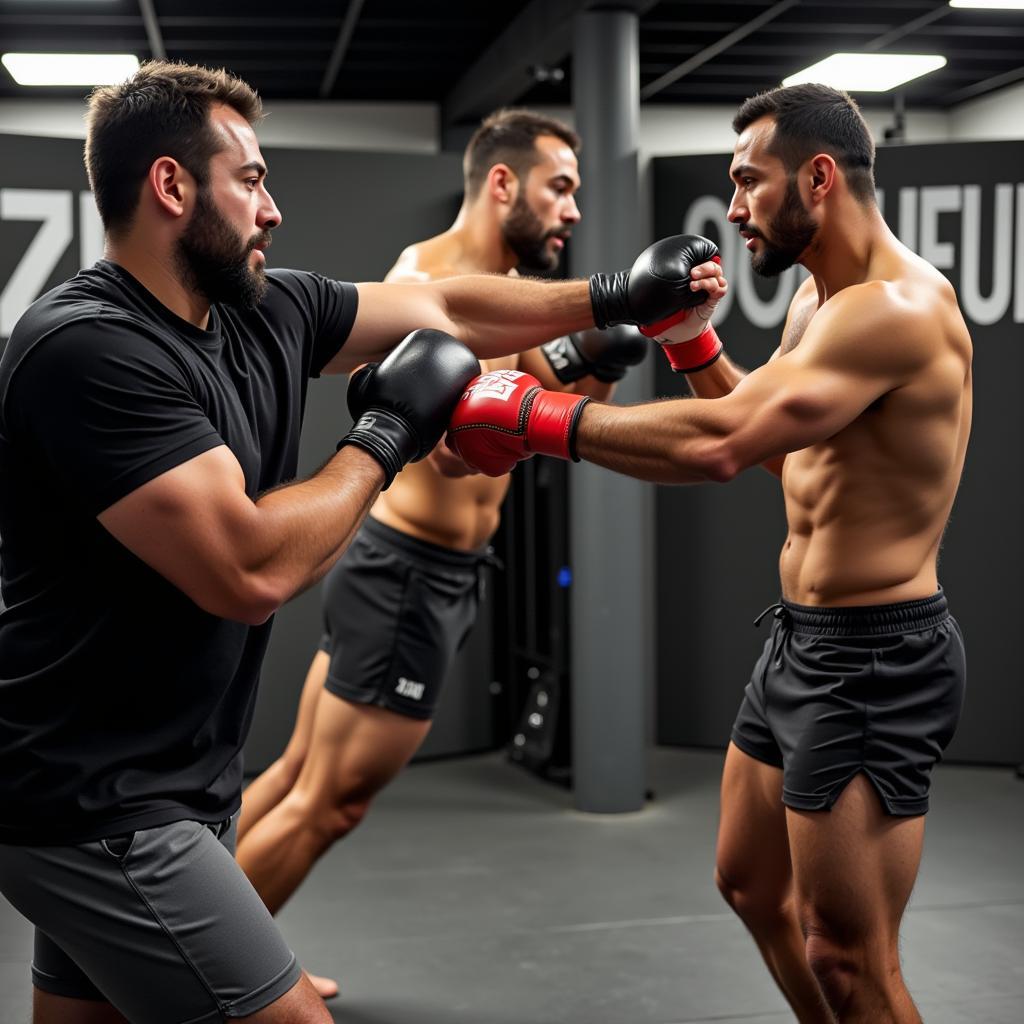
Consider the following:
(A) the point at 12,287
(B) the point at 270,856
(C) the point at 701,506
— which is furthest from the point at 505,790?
(A) the point at 12,287

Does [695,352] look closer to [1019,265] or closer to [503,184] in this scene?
[503,184]

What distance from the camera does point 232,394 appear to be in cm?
169

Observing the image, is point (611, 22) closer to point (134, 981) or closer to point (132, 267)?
point (132, 267)

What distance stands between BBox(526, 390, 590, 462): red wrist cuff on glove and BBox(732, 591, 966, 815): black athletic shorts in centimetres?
49

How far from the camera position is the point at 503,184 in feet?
11.6

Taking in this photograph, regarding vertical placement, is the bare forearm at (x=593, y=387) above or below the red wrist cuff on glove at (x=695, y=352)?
below

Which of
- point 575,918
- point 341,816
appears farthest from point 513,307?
point 575,918

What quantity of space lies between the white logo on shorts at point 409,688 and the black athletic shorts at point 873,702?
3.56ft

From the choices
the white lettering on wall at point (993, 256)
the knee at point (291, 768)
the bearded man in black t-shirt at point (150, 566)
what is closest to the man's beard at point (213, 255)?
the bearded man in black t-shirt at point (150, 566)

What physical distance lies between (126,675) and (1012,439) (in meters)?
4.14

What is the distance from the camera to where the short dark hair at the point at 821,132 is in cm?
217

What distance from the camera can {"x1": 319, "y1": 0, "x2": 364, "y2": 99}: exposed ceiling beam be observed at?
4.96 m

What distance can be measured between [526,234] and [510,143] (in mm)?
263

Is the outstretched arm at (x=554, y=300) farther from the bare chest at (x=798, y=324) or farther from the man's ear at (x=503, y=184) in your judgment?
the man's ear at (x=503, y=184)
